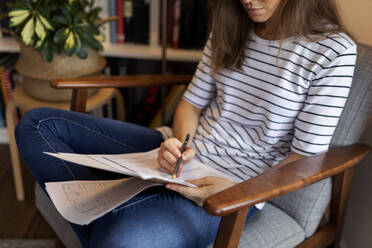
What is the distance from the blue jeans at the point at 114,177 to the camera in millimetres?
708

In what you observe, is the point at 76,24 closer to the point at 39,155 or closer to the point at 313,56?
the point at 39,155

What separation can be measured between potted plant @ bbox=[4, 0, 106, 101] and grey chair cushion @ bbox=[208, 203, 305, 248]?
0.87m

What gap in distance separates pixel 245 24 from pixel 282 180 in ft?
1.71

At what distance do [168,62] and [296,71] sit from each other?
44.2 inches

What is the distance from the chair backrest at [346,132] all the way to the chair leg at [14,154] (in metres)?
1.09

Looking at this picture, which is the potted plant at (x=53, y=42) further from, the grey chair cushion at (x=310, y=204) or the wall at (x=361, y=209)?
the wall at (x=361, y=209)

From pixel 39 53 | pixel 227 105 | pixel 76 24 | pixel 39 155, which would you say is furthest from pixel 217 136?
pixel 39 53

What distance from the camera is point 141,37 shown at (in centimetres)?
173

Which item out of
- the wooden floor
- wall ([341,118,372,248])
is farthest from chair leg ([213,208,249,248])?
the wooden floor

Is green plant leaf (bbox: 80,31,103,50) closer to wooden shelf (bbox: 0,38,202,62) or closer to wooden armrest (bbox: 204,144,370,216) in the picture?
wooden shelf (bbox: 0,38,202,62)

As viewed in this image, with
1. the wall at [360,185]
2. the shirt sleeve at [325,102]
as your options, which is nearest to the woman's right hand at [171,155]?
the shirt sleeve at [325,102]

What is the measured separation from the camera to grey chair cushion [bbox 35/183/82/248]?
866 mm

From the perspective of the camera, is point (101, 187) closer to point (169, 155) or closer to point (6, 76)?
point (169, 155)

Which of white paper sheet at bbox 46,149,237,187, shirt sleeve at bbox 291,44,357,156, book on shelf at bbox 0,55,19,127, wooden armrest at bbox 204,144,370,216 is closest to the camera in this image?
wooden armrest at bbox 204,144,370,216
